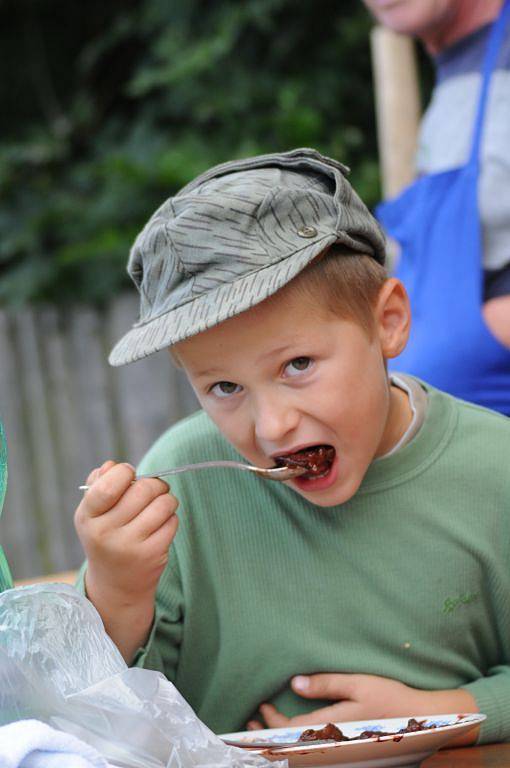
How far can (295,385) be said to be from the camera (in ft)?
4.35

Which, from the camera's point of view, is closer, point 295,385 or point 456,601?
point 295,385

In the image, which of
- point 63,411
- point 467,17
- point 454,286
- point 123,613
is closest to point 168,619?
Answer: point 123,613

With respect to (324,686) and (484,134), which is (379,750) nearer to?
(324,686)

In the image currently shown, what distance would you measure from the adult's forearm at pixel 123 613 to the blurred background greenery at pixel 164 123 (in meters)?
2.99

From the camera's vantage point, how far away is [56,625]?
1.08 metres

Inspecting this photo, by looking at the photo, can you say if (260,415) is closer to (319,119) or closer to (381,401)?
(381,401)

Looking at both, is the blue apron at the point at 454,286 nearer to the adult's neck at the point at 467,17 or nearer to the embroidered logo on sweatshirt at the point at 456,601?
the adult's neck at the point at 467,17

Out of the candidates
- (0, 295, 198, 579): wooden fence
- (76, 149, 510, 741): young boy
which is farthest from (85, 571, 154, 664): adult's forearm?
(0, 295, 198, 579): wooden fence

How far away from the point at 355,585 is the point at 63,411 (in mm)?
3610

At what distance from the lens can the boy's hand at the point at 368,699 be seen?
1421 mm

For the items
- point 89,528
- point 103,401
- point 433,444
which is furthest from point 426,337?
point 103,401

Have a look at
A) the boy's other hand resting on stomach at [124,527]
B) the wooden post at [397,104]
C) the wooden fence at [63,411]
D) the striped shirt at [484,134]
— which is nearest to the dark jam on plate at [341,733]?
the boy's other hand resting on stomach at [124,527]

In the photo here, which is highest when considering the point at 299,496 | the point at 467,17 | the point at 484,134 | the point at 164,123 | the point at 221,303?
the point at 164,123

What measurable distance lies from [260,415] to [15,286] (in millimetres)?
3623
